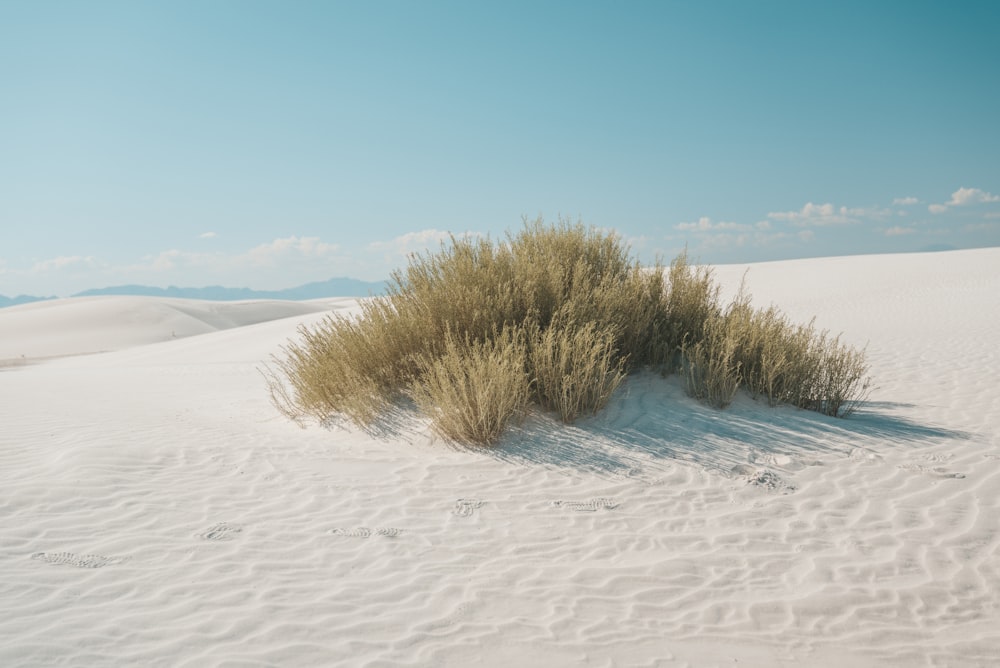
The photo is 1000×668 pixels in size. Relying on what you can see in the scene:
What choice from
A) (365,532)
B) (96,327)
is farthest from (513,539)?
(96,327)

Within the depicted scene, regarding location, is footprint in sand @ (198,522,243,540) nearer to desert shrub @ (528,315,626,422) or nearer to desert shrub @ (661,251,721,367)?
desert shrub @ (528,315,626,422)

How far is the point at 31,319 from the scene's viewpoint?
43.1 meters

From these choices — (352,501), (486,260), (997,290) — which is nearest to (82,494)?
(352,501)

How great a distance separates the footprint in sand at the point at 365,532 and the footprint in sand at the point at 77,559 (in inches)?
51.5

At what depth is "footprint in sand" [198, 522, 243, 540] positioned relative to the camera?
4461mm

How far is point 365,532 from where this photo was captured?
15.2 feet

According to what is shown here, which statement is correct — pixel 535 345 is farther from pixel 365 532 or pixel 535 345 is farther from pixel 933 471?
pixel 933 471

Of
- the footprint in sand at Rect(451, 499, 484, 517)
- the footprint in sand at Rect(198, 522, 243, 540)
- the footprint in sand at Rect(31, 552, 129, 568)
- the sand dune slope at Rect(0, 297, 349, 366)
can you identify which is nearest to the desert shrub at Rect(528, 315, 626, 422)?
the footprint in sand at Rect(451, 499, 484, 517)

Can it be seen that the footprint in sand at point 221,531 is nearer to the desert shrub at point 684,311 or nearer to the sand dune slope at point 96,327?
the desert shrub at point 684,311

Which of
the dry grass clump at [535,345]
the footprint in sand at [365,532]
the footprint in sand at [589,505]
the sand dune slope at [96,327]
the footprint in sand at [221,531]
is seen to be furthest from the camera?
the sand dune slope at [96,327]

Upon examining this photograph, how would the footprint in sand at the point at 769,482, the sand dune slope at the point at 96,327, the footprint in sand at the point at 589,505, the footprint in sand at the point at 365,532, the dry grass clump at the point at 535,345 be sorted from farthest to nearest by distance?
1. the sand dune slope at the point at 96,327
2. the dry grass clump at the point at 535,345
3. the footprint in sand at the point at 769,482
4. the footprint in sand at the point at 589,505
5. the footprint in sand at the point at 365,532

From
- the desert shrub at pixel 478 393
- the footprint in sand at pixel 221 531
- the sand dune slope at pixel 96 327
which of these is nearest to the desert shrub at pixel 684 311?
the desert shrub at pixel 478 393

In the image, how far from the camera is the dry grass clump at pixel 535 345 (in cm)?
647

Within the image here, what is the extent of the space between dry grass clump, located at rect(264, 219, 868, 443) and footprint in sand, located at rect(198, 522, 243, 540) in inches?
85.6
